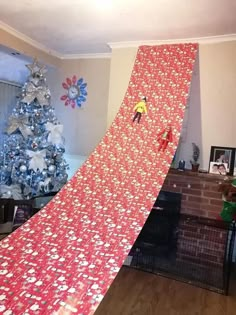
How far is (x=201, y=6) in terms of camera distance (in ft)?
8.13

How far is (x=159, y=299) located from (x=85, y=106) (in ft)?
9.50

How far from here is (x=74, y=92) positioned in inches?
172

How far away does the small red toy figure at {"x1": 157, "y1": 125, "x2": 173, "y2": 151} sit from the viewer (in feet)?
9.82

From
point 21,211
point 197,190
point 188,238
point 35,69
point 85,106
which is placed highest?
point 35,69

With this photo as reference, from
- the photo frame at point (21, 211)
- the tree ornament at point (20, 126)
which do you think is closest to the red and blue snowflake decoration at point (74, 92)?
the tree ornament at point (20, 126)

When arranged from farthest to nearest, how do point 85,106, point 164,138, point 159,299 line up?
point 85,106, point 164,138, point 159,299

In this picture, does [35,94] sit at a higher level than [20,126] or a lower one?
higher

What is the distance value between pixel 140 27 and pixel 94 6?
0.64 m

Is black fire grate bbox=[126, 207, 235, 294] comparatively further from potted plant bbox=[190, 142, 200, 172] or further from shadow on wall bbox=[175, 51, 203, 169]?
shadow on wall bbox=[175, 51, 203, 169]

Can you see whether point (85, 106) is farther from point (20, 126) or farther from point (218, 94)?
point (218, 94)

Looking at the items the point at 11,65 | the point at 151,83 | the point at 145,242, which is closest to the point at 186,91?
the point at 151,83

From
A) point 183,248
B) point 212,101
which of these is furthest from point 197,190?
point 212,101

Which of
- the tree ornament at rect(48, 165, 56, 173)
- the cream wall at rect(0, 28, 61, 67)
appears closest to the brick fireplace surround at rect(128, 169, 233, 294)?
the tree ornament at rect(48, 165, 56, 173)

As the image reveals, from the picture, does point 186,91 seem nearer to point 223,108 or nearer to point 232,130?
point 223,108
